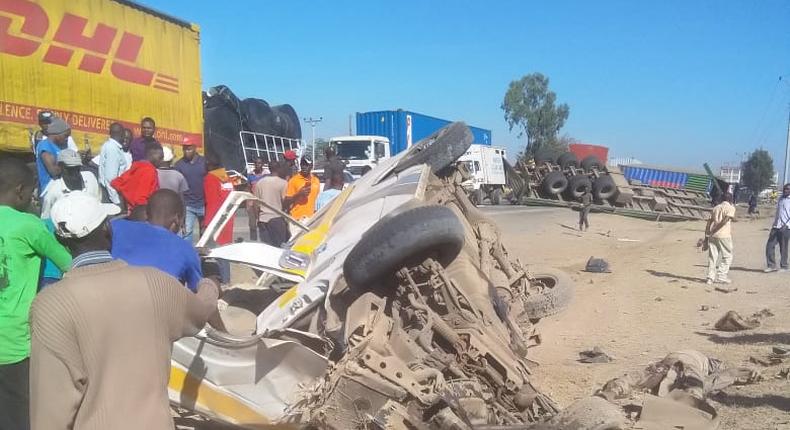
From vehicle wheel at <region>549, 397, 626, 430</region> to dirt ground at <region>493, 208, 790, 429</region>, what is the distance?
54.7 inches

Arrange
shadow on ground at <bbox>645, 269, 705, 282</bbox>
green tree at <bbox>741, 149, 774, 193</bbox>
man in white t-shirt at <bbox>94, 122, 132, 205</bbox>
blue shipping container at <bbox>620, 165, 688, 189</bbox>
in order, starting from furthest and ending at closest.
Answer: green tree at <bbox>741, 149, 774, 193</bbox>
blue shipping container at <bbox>620, 165, 688, 189</bbox>
shadow on ground at <bbox>645, 269, 705, 282</bbox>
man in white t-shirt at <bbox>94, 122, 132, 205</bbox>

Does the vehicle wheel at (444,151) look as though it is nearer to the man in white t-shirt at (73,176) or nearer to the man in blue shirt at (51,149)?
the man in white t-shirt at (73,176)

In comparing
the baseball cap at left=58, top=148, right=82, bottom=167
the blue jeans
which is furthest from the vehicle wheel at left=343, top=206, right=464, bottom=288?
the blue jeans

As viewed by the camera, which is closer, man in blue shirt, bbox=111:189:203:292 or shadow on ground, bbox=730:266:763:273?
man in blue shirt, bbox=111:189:203:292

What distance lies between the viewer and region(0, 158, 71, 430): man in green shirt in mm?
2430

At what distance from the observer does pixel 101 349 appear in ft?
5.43

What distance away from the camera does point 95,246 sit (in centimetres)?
189

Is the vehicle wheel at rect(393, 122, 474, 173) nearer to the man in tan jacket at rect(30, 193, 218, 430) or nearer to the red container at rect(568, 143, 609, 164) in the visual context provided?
the man in tan jacket at rect(30, 193, 218, 430)

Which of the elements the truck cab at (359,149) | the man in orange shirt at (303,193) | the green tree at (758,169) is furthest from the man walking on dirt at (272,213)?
the green tree at (758,169)

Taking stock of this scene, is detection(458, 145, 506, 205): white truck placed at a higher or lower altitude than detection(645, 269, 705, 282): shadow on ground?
higher

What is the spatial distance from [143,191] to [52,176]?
721 mm

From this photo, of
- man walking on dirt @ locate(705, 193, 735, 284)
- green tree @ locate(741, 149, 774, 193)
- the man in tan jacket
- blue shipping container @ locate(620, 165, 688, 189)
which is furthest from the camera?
green tree @ locate(741, 149, 774, 193)

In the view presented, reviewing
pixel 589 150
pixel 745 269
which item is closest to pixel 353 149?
pixel 745 269

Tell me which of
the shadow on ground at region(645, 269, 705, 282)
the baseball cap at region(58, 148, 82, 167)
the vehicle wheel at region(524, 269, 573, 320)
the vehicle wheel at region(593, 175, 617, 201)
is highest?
the baseball cap at region(58, 148, 82, 167)
